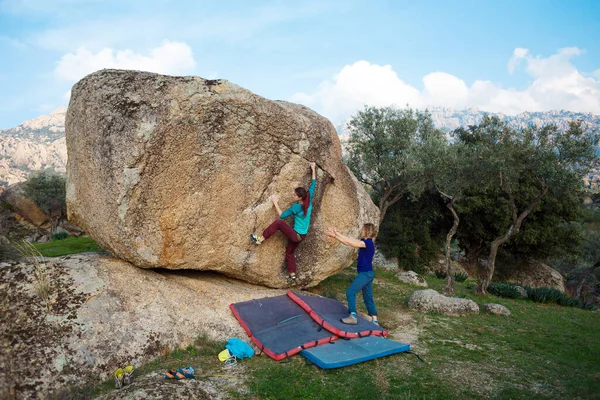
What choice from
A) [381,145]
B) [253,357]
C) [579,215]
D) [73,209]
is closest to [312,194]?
[253,357]

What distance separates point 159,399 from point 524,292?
68.7 ft

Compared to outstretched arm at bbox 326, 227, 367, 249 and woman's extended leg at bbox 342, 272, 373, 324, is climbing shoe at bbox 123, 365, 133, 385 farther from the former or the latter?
outstretched arm at bbox 326, 227, 367, 249

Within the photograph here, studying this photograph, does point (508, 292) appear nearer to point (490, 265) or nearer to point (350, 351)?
point (490, 265)

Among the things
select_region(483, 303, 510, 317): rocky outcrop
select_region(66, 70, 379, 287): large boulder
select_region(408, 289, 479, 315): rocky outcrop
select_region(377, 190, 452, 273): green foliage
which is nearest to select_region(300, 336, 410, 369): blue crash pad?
select_region(66, 70, 379, 287): large boulder

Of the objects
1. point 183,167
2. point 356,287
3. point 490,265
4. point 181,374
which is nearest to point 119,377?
point 181,374

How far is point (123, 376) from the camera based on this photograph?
835cm

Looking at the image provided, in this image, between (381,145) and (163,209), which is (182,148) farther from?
(381,145)

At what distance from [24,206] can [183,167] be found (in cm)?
4385

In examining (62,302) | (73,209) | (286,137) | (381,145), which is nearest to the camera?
(62,302)

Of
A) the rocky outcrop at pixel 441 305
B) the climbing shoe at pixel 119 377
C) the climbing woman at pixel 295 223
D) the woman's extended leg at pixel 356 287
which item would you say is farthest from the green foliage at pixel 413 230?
the climbing shoe at pixel 119 377

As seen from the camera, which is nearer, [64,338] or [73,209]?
[64,338]

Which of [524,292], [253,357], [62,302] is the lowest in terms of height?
[524,292]

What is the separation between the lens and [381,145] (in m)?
29.2

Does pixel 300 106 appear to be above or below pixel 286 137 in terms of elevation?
above
